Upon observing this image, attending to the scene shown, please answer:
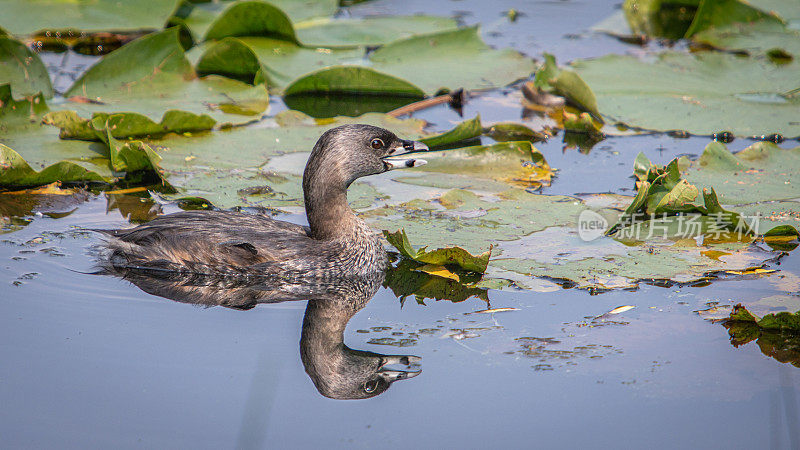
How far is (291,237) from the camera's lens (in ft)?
18.8

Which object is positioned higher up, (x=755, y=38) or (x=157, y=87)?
(x=755, y=38)

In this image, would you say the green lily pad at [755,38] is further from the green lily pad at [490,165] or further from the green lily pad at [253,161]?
the green lily pad at [253,161]

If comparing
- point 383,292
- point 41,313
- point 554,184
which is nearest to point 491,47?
point 554,184

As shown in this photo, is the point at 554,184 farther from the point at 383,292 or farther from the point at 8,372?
the point at 8,372

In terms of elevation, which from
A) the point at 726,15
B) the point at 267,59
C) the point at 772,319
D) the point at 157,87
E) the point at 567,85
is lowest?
the point at 772,319

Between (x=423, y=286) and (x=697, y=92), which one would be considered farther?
(x=697, y=92)

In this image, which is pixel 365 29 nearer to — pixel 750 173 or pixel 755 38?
pixel 755 38

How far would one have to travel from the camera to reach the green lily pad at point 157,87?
807cm

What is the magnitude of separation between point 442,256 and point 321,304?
801 mm

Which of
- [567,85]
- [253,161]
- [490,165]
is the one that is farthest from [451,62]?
[253,161]

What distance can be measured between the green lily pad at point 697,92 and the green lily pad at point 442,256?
307 centimetres

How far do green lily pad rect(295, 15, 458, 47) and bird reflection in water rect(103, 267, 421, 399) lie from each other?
15.6 ft

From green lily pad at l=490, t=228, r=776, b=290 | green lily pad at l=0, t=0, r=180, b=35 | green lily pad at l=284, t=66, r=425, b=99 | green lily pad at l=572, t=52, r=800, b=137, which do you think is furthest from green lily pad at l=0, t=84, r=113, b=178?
green lily pad at l=572, t=52, r=800, b=137

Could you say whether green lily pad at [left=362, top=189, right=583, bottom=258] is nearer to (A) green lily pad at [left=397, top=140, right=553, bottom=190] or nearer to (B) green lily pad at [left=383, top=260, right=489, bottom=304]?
(B) green lily pad at [left=383, top=260, right=489, bottom=304]
